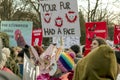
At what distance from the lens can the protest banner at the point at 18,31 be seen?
13594 millimetres

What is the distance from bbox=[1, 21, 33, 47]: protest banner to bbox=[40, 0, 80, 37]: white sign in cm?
412

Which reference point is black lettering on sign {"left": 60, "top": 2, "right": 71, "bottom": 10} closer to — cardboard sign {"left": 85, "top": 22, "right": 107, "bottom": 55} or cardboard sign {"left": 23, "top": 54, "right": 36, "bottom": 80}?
cardboard sign {"left": 85, "top": 22, "right": 107, "bottom": 55}

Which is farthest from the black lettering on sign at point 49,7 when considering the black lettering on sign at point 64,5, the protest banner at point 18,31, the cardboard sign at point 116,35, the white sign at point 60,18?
the cardboard sign at point 116,35

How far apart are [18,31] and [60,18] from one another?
5311mm

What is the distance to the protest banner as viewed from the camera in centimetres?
1359

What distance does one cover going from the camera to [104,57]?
9.98ft

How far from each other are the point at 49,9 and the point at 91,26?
2.41m

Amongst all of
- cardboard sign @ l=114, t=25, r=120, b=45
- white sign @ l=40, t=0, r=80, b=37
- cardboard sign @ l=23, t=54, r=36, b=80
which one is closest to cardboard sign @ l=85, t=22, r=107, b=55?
white sign @ l=40, t=0, r=80, b=37

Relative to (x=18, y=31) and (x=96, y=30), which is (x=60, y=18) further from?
(x=18, y=31)

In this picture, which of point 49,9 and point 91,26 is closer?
point 49,9

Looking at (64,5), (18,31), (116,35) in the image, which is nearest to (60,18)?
(64,5)

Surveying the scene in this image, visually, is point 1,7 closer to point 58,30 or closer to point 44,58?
point 58,30

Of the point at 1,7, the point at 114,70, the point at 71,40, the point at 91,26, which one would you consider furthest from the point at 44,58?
the point at 1,7

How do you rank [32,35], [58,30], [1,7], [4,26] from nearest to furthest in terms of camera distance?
[58,30] → [32,35] → [4,26] → [1,7]
